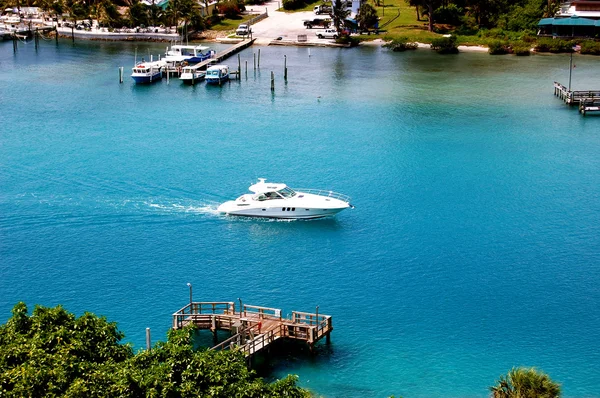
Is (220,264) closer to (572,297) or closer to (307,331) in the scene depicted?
(307,331)

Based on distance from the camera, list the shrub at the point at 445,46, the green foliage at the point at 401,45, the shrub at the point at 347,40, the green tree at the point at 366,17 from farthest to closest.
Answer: the green tree at the point at 366,17 < the shrub at the point at 347,40 < the green foliage at the point at 401,45 < the shrub at the point at 445,46

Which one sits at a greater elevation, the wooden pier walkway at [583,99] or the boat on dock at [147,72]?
the boat on dock at [147,72]

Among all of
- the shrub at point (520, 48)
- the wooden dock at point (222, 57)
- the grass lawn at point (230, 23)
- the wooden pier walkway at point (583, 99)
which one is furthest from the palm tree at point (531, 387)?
the grass lawn at point (230, 23)

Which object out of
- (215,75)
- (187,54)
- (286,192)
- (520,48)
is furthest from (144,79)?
(520,48)

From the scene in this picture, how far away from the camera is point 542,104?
12075 cm

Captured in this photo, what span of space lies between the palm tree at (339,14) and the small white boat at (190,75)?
38383 millimetres

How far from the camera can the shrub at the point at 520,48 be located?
156 meters

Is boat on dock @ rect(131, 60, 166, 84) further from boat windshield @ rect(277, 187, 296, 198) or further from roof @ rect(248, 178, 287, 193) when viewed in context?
boat windshield @ rect(277, 187, 296, 198)

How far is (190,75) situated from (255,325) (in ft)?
280

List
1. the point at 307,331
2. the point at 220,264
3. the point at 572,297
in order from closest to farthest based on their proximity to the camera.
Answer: the point at 307,331 < the point at 572,297 < the point at 220,264

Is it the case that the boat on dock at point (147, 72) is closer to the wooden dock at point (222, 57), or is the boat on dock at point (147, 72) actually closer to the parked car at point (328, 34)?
the wooden dock at point (222, 57)

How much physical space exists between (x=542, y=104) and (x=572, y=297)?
61333 millimetres

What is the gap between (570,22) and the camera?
15938 centimetres

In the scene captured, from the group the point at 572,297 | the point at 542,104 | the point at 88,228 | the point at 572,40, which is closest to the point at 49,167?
the point at 88,228
